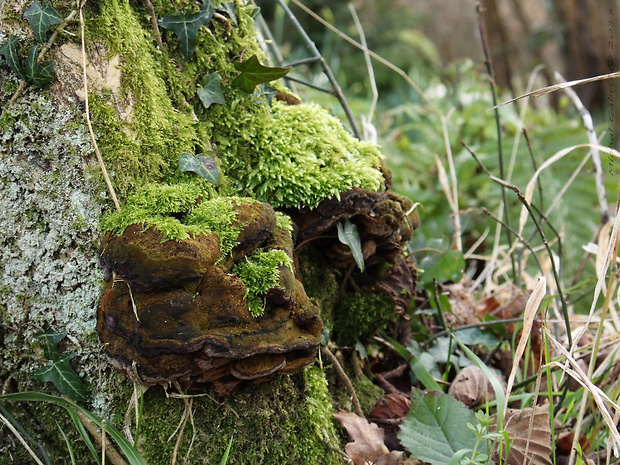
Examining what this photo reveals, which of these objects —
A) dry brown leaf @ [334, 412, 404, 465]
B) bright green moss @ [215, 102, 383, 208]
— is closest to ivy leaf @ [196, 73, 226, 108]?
bright green moss @ [215, 102, 383, 208]

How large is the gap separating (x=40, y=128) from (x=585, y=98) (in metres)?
8.94

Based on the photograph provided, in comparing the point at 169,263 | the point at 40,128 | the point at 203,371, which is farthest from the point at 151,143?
the point at 203,371

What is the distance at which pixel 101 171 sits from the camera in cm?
151

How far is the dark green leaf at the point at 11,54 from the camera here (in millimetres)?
1455

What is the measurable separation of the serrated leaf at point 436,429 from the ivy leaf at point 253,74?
1163mm

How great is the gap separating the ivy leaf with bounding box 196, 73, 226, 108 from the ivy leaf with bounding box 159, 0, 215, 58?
0.12m

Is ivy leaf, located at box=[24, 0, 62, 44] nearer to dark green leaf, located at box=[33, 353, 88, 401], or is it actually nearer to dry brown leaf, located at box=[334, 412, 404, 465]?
dark green leaf, located at box=[33, 353, 88, 401]

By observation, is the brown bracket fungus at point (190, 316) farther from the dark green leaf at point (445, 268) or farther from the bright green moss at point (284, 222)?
the dark green leaf at point (445, 268)

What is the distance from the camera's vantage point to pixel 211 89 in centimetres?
170

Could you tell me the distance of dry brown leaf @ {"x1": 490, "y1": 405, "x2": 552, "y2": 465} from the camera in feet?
5.33

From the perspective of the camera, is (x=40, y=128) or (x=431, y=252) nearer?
(x=40, y=128)

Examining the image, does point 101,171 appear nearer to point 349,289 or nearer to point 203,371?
point 203,371

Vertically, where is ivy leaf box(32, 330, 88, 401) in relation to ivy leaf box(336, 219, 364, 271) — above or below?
below

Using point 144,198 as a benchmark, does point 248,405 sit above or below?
below
